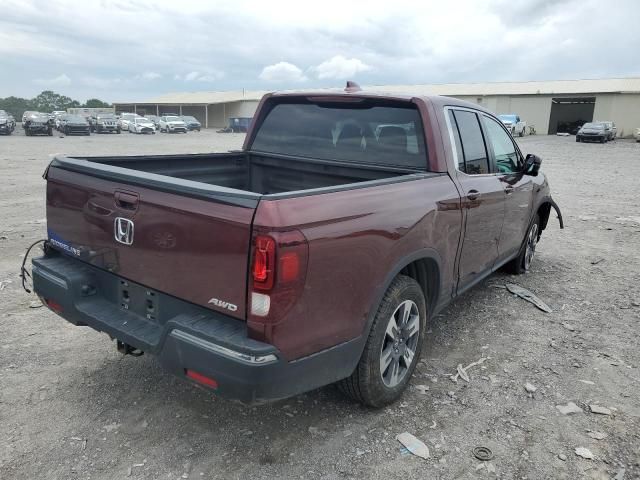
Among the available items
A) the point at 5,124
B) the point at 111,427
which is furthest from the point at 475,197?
the point at 5,124

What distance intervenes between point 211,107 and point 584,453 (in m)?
68.7

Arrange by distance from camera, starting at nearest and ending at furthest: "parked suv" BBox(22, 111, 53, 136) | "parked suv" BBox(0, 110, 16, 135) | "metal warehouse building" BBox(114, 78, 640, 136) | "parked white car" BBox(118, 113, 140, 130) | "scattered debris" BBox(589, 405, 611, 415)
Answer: "scattered debris" BBox(589, 405, 611, 415) → "parked suv" BBox(22, 111, 53, 136) → "parked suv" BBox(0, 110, 16, 135) → "metal warehouse building" BBox(114, 78, 640, 136) → "parked white car" BBox(118, 113, 140, 130)

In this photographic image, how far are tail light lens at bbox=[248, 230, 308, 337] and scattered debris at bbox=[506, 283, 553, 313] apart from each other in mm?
3430

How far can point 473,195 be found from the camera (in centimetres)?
370

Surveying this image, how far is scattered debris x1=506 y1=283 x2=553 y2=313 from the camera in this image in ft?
15.9

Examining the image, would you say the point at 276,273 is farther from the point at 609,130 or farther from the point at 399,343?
the point at 609,130

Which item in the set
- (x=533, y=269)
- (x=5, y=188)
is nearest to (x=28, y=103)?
(x=5, y=188)

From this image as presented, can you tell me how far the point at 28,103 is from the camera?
87.0 metres

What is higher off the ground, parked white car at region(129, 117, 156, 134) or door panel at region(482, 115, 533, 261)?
parked white car at region(129, 117, 156, 134)

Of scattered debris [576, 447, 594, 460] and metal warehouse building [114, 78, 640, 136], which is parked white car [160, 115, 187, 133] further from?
scattered debris [576, 447, 594, 460]

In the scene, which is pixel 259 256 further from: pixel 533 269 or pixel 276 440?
pixel 533 269

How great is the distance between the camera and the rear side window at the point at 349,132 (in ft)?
11.9

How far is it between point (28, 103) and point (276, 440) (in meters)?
101

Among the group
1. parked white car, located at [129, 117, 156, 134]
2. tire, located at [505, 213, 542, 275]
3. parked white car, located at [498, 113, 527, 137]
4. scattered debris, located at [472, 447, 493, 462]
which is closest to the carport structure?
parked white car, located at [129, 117, 156, 134]
